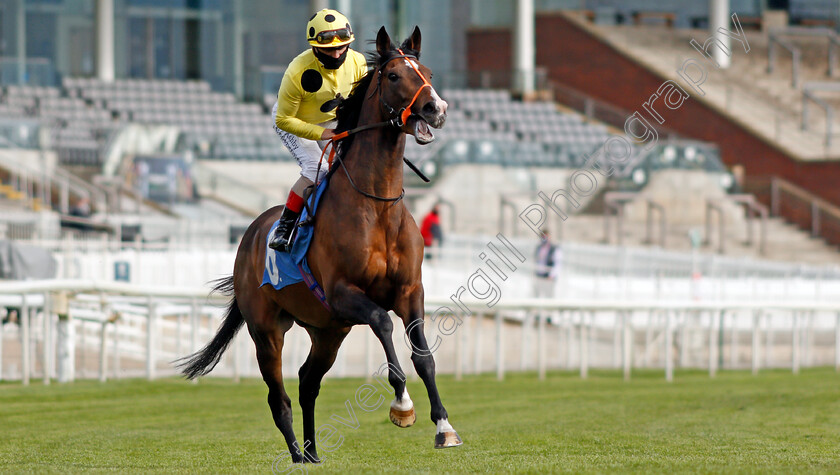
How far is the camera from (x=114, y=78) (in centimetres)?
2917

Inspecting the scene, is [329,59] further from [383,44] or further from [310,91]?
[383,44]

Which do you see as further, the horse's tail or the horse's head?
the horse's tail

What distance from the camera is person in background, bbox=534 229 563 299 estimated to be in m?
16.0

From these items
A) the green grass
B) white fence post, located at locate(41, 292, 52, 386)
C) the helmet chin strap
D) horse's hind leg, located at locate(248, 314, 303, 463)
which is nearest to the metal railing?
the green grass

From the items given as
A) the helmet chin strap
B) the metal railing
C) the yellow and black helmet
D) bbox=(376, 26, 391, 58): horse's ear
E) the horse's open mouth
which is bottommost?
the metal railing

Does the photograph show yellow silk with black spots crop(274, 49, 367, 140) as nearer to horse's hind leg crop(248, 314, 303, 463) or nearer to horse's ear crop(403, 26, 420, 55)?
horse's ear crop(403, 26, 420, 55)

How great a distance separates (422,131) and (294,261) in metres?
1.11

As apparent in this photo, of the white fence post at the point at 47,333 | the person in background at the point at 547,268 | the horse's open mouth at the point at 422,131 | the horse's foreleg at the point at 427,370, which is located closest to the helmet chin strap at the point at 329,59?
the horse's open mouth at the point at 422,131

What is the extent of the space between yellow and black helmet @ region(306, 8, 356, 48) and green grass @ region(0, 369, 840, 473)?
1.99m

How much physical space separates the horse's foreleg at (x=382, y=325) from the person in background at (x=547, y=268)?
10.9 m

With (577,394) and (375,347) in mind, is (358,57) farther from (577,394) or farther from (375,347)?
(375,347)

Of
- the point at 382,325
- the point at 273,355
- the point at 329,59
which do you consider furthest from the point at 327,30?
the point at 273,355

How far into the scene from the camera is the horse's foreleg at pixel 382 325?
499 centimetres

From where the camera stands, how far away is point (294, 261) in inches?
228
